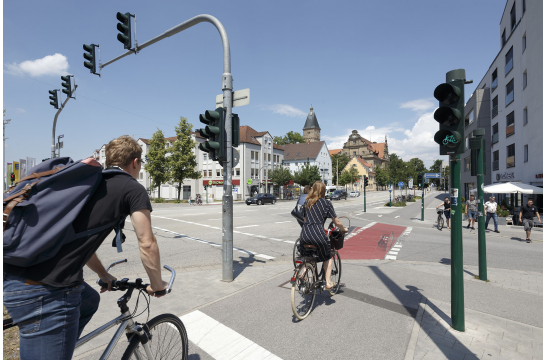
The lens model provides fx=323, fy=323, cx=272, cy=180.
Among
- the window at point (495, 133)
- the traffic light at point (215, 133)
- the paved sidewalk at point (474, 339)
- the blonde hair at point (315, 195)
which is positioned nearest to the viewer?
the paved sidewalk at point (474, 339)

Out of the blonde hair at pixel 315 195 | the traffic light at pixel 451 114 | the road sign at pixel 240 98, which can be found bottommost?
the blonde hair at pixel 315 195

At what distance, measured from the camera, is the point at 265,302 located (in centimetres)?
473

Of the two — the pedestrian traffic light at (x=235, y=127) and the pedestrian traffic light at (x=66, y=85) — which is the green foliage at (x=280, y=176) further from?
the pedestrian traffic light at (x=235, y=127)

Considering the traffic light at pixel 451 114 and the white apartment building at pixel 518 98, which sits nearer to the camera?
the traffic light at pixel 451 114

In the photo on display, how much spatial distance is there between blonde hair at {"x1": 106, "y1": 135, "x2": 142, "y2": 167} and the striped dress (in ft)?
9.17

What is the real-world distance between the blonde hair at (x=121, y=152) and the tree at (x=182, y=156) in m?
41.5

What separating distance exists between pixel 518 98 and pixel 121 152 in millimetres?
29255

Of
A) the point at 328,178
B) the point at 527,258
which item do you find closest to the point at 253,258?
the point at 527,258

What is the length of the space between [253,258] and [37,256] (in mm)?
6873

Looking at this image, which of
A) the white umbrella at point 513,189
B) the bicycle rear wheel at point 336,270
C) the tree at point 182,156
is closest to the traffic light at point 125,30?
the bicycle rear wheel at point 336,270

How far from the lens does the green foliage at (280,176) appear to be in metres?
54.7

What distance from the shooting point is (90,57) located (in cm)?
900

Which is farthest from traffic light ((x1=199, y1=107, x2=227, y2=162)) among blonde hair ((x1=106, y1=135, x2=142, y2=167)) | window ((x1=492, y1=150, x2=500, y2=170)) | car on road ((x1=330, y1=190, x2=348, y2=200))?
car on road ((x1=330, y1=190, x2=348, y2=200))

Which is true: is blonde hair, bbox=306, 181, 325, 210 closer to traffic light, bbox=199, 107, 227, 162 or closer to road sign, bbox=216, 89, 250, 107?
traffic light, bbox=199, 107, 227, 162
